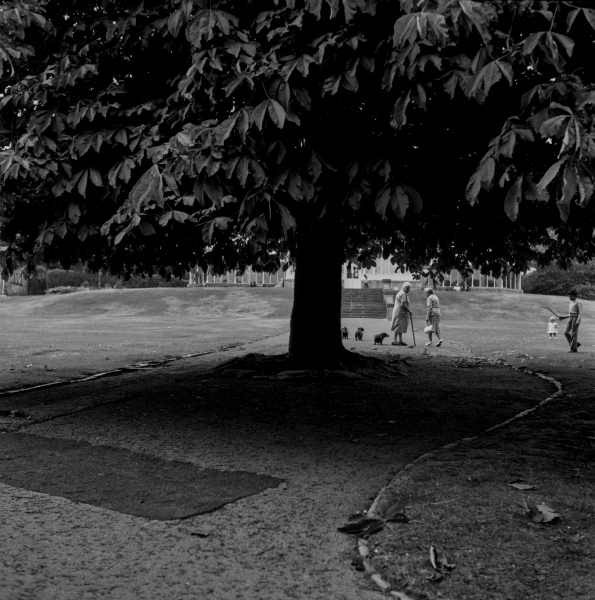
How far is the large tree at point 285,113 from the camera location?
4672 mm

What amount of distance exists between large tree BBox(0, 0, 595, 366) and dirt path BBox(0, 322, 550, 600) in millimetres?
1959

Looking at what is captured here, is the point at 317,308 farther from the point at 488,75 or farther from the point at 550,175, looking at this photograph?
the point at 550,175

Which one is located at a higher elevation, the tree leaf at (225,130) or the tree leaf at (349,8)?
the tree leaf at (349,8)

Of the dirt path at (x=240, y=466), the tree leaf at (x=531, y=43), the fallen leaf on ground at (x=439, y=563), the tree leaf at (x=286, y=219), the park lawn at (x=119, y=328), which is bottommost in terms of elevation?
the park lawn at (x=119, y=328)

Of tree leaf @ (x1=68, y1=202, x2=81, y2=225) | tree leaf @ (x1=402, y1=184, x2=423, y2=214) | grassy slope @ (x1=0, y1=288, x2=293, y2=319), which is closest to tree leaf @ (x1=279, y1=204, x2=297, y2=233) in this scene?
tree leaf @ (x1=402, y1=184, x2=423, y2=214)

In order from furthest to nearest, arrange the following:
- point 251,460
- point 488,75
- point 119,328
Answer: point 119,328 < point 251,460 < point 488,75

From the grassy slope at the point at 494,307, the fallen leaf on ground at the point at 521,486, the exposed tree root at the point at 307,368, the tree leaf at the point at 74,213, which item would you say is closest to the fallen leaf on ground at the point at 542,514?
the fallen leaf on ground at the point at 521,486

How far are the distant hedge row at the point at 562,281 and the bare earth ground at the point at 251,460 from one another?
3895cm

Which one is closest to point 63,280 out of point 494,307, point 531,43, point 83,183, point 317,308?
point 494,307

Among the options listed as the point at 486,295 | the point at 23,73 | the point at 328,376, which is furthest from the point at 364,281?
the point at 23,73

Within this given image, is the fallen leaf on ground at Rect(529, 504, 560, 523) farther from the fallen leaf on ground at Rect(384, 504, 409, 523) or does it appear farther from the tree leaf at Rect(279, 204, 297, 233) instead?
the tree leaf at Rect(279, 204, 297, 233)

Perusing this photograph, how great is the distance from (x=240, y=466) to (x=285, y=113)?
292 cm

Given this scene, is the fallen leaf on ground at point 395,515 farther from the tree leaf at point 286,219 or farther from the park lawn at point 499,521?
the tree leaf at point 286,219

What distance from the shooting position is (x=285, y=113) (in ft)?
17.2
